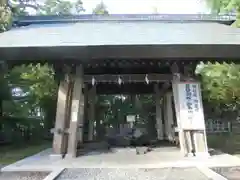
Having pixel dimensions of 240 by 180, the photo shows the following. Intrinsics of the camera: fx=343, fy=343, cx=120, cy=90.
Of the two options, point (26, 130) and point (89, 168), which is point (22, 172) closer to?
point (89, 168)

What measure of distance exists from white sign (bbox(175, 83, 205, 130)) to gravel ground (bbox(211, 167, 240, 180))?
1.81 meters

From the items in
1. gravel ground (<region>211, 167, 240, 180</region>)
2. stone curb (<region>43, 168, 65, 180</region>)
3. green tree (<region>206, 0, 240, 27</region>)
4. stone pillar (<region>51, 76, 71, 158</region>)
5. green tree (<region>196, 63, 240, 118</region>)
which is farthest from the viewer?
green tree (<region>196, 63, 240, 118</region>)

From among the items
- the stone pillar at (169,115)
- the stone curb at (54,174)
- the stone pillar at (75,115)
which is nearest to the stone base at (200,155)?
the stone pillar at (75,115)

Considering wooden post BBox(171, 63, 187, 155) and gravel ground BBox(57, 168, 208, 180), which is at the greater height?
wooden post BBox(171, 63, 187, 155)

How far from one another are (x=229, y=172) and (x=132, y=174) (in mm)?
1784

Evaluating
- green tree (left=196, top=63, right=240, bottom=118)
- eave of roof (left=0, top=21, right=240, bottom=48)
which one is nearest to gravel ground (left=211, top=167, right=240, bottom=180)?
eave of roof (left=0, top=21, right=240, bottom=48)

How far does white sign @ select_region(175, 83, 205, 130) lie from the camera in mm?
8414

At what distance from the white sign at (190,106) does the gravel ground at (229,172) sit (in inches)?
71.4

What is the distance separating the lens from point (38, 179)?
6031 millimetres

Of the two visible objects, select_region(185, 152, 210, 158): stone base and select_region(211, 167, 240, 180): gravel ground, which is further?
select_region(185, 152, 210, 158): stone base

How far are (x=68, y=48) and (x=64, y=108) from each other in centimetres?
207

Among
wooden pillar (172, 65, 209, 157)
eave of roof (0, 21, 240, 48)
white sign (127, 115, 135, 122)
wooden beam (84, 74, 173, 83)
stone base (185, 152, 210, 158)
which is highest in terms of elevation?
eave of roof (0, 21, 240, 48)

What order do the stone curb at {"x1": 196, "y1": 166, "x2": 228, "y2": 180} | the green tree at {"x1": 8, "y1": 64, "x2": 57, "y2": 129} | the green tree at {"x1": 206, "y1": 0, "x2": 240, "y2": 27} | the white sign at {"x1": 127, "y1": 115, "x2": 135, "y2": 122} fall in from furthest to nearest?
the white sign at {"x1": 127, "y1": 115, "x2": 135, "y2": 122} → the green tree at {"x1": 8, "y1": 64, "x2": 57, "y2": 129} → the green tree at {"x1": 206, "y1": 0, "x2": 240, "y2": 27} → the stone curb at {"x1": 196, "y1": 166, "x2": 228, "y2": 180}

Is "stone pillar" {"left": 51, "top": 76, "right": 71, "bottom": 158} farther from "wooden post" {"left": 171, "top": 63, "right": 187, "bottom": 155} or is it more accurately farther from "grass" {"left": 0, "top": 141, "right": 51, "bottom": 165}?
"wooden post" {"left": 171, "top": 63, "right": 187, "bottom": 155}
